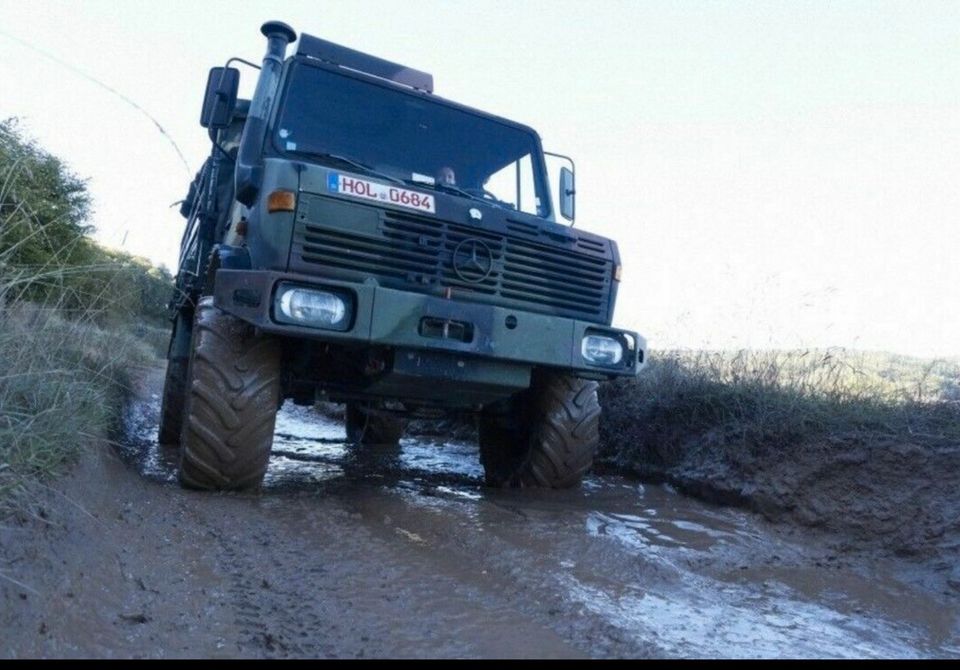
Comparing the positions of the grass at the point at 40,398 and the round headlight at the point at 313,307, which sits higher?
the round headlight at the point at 313,307

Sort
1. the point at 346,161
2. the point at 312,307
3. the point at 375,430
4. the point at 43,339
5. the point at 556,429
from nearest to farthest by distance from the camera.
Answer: the point at 43,339 < the point at 312,307 < the point at 346,161 < the point at 556,429 < the point at 375,430

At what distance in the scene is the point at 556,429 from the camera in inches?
201

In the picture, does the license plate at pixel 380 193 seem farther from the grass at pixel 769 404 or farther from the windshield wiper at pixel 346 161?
the grass at pixel 769 404

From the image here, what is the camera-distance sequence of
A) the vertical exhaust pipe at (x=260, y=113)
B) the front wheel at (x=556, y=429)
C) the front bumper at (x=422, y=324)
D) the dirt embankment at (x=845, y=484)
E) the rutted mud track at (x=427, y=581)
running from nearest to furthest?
the rutted mud track at (x=427, y=581), the front bumper at (x=422, y=324), the dirt embankment at (x=845, y=484), the vertical exhaust pipe at (x=260, y=113), the front wheel at (x=556, y=429)

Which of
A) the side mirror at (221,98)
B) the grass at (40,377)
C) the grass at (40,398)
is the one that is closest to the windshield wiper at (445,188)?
the side mirror at (221,98)

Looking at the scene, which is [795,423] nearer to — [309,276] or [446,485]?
[446,485]

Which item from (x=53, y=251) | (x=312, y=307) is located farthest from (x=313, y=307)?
(x=53, y=251)

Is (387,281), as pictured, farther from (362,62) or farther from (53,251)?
(53,251)

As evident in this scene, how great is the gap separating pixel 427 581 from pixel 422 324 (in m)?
1.49

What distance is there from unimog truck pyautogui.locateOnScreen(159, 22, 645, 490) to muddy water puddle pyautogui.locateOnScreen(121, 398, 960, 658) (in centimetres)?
56

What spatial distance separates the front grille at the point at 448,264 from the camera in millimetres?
4148

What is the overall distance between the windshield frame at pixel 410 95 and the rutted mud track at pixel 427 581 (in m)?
1.91

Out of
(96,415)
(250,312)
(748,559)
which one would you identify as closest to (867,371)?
(748,559)

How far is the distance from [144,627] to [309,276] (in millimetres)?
2102
